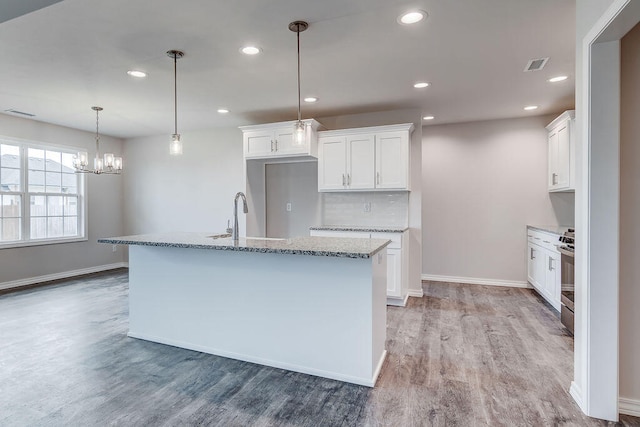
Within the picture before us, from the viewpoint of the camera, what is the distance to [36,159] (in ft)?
17.9

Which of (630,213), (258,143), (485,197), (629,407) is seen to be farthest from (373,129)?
(629,407)

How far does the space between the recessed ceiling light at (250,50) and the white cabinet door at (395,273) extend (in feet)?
8.65

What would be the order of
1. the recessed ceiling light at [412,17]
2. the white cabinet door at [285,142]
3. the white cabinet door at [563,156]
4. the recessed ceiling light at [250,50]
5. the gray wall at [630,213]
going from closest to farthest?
the gray wall at [630,213], the recessed ceiling light at [412,17], the recessed ceiling light at [250,50], the white cabinet door at [563,156], the white cabinet door at [285,142]

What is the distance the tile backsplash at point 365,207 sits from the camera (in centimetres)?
470

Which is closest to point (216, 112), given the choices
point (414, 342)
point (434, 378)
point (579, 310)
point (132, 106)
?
point (132, 106)

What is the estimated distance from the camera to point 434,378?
246cm

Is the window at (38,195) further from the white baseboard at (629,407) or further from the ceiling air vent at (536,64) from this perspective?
the white baseboard at (629,407)

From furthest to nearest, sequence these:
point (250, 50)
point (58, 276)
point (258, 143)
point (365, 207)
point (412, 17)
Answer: point (58, 276), point (365, 207), point (258, 143), point (250, 50), point (412, 17)

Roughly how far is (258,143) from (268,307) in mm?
2789

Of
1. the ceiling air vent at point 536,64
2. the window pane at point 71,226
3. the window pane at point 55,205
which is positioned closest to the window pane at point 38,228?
the window pane at point 55,205

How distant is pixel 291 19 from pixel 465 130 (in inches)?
152

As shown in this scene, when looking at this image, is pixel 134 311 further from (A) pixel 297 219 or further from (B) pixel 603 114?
(B) pixel 603 114

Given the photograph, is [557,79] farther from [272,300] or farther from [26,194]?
[26,194]

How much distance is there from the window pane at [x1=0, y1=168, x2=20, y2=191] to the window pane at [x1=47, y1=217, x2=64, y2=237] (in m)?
0.71
